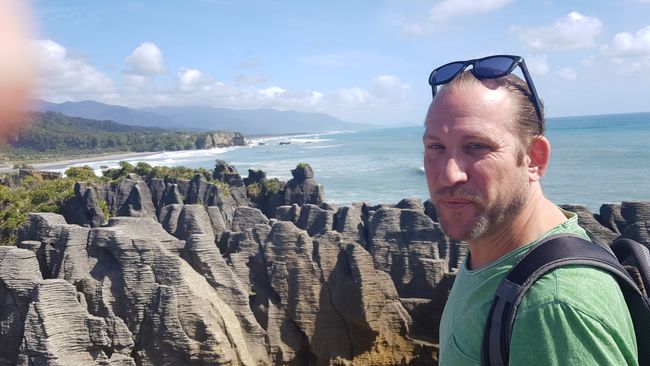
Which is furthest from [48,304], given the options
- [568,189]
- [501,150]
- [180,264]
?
[568,189]

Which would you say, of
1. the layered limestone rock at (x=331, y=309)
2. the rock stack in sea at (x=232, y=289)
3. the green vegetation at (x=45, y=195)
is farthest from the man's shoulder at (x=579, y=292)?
the green vegetation at (x=45, y=195)

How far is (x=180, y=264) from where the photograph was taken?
30.3 ft

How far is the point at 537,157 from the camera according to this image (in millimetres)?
2311

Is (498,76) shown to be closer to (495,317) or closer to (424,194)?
(495,317)

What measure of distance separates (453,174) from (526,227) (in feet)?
1.32

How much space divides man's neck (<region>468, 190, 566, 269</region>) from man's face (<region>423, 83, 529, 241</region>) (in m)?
0.04

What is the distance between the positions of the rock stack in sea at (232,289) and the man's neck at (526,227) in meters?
7.01

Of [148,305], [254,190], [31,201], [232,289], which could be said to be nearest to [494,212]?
[148,305]

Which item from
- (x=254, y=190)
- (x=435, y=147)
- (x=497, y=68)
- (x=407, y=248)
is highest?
(x=497, y=68)

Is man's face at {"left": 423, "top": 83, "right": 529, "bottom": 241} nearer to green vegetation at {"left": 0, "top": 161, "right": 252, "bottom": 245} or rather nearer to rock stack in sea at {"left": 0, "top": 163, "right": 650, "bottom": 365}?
rock stack in sea at {"left": 0, "top": 163, "right": 650, "bottom": 365}

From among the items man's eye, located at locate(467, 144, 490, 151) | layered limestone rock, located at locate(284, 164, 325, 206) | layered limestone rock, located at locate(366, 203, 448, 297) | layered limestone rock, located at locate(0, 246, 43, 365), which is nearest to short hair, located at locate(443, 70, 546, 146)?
man's eye, located at locate(467, 144, 490, 151)

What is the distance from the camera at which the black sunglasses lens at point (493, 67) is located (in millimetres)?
2303

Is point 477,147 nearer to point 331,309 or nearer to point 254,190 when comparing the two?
point 331,309

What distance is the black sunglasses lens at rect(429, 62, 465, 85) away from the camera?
2494 mm
